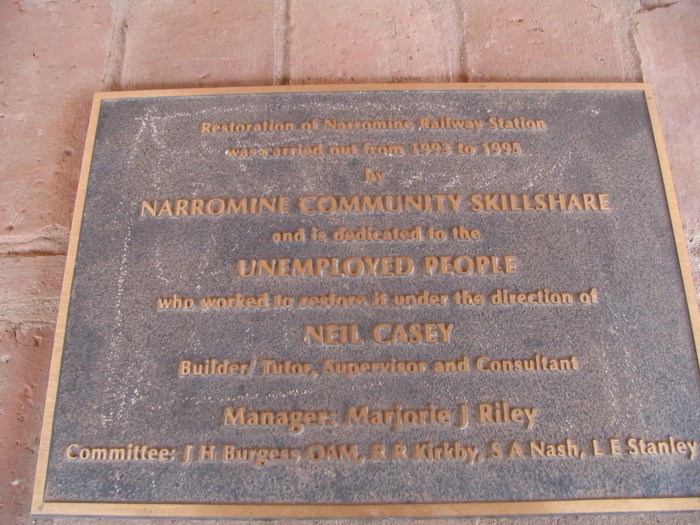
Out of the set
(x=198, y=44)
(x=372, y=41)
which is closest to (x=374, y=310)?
(x=372, y=41)

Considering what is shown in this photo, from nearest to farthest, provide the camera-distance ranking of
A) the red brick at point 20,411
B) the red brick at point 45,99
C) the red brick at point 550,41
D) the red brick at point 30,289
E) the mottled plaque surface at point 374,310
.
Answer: the mottled plaque surface at point 374,310, the red brick at point 20,411, the red brick at point 30,289, the red brick at point 45,99, the red brick at point 550,41

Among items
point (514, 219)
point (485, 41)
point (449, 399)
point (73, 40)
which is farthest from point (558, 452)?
Result: point (73, 40)

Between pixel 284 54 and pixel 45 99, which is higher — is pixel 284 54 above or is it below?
above

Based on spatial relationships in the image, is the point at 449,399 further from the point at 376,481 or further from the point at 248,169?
Result: the point at 248,169

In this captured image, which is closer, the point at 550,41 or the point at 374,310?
the point at 374,310

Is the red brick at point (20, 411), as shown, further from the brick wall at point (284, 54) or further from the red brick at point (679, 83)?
the red brick at point (679, 83)

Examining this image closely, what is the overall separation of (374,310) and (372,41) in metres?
1.21

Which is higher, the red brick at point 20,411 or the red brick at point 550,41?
the red brick at point 550,41

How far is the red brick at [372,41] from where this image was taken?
199 cm

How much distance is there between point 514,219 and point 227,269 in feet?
3.39

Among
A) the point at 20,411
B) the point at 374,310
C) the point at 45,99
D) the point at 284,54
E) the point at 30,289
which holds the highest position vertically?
the point at 284,54

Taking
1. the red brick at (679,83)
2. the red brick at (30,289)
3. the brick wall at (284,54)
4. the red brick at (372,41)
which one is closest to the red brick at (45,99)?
the brick wall at (284,54)

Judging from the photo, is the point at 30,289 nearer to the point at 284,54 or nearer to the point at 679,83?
the point at 284,54

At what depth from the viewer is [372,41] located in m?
2.03
